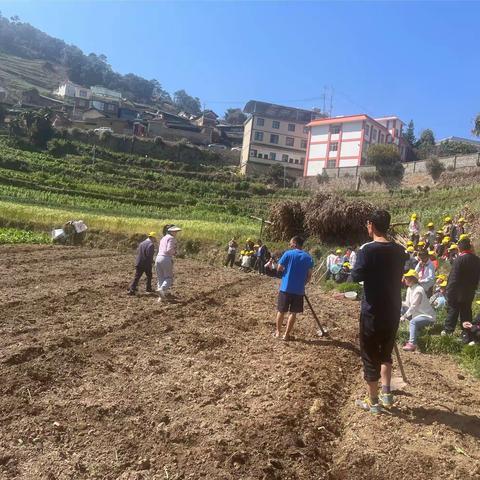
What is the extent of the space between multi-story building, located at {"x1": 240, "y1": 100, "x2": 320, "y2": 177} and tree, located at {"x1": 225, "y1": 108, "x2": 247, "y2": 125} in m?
48.3

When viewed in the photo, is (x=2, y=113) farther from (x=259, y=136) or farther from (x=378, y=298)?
(x=378, y=298)

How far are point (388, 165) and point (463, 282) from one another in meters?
39.3

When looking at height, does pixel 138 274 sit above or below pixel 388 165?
below

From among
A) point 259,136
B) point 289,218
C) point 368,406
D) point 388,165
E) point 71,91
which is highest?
point 71,91

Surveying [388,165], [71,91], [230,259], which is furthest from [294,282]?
[71,91]

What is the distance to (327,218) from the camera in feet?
70.8

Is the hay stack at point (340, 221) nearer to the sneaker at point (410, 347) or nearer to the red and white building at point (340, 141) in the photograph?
the sneaker at point (410, 347)

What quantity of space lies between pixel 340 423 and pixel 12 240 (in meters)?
19.9

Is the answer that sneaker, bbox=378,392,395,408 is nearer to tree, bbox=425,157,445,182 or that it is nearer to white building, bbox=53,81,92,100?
tree, bbox=425,157,445,182

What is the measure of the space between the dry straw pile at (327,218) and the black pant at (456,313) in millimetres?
12858

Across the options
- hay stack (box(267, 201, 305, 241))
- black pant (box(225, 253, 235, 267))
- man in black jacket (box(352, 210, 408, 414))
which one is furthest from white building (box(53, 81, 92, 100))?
man in black jacket (box(352, 210, 408, 414))

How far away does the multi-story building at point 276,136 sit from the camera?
224 ft

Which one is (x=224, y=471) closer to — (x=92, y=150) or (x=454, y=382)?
(x=454, y=382)

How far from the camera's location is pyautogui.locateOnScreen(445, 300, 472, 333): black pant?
336 inches
